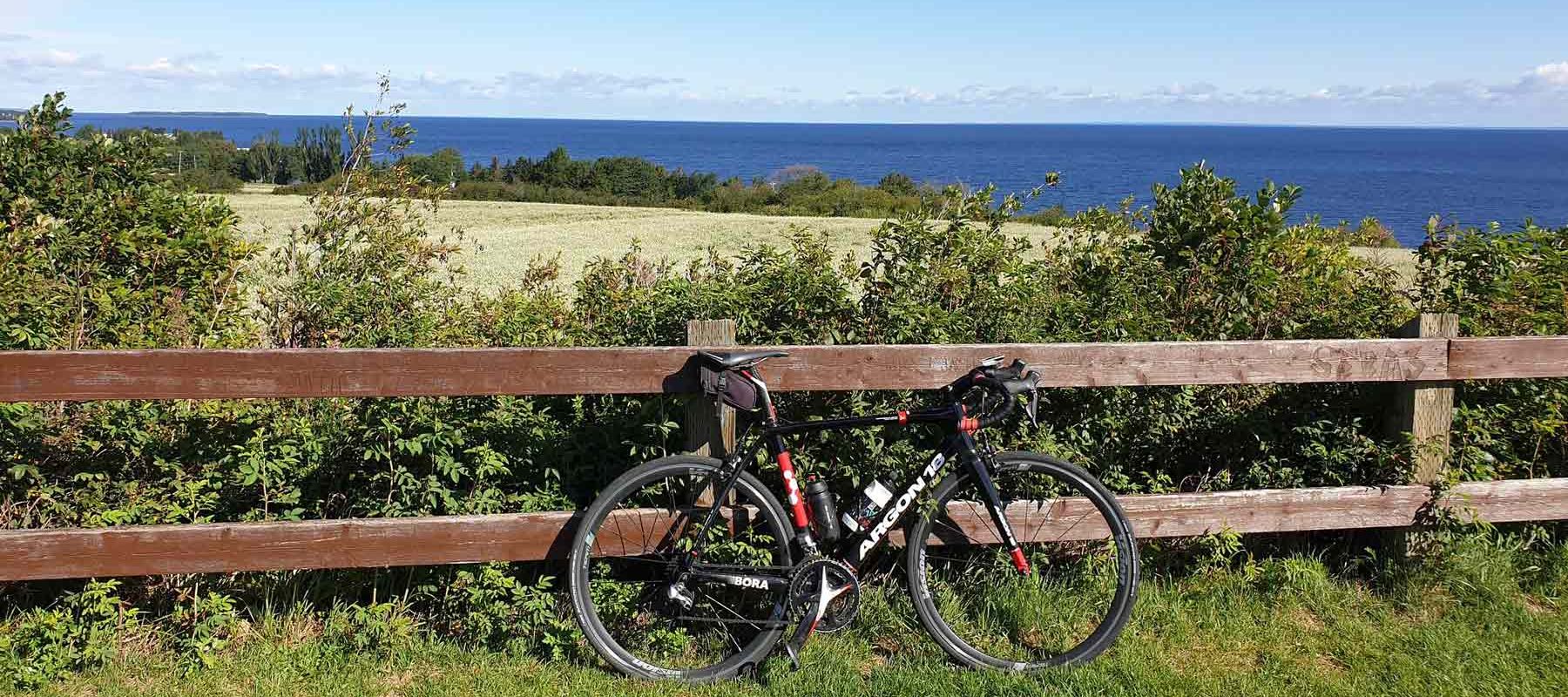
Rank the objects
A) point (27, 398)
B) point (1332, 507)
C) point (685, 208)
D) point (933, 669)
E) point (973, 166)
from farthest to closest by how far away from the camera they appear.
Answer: point (973, 166)
point (685, 208)
point (1332, 507)
point (933, 669)
point (27, 398)

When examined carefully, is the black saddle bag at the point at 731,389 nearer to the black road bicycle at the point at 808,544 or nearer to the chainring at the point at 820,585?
the black road bicycle at the point at 808,544

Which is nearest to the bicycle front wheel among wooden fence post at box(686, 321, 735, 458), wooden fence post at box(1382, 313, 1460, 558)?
wooden fence post at box(686, 321, 735, 458)

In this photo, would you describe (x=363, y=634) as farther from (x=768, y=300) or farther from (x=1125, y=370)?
(x=1125, y=370)

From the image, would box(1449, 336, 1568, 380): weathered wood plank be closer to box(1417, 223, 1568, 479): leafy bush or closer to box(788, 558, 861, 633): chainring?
box(1417, 223, 1568, 479): leafy bush

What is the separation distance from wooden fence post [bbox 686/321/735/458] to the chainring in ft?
1.84

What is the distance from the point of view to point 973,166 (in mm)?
135500

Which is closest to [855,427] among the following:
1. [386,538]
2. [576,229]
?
[386,538]

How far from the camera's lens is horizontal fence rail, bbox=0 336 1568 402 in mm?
4035

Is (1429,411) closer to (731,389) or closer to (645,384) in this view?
(731,389)

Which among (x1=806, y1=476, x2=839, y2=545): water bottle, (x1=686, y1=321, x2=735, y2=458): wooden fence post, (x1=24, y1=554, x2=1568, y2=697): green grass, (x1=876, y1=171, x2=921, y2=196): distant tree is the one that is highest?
(x1=876, y1=171, x2=921, y2=196): distant tree

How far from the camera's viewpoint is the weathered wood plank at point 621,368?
403 centimetres

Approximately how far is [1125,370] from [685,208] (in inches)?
1378

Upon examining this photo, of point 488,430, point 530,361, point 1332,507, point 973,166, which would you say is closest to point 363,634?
point 488,430

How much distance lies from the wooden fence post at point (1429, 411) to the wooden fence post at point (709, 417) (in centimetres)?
288
